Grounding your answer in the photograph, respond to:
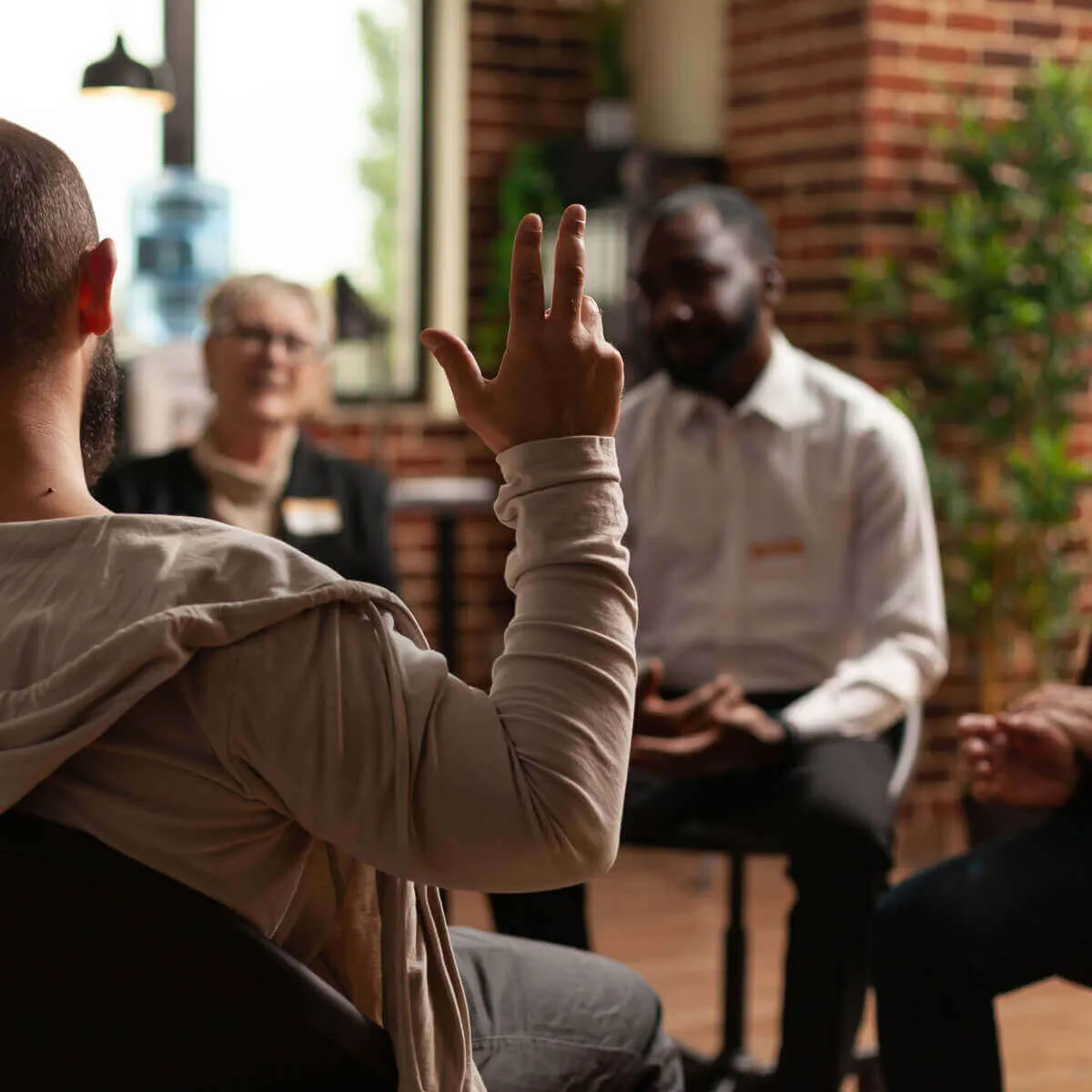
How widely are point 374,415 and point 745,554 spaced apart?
9.39 feet

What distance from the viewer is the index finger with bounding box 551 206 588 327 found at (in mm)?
1054

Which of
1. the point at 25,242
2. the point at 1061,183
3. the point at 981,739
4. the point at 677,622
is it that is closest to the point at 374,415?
the point at 1061,183

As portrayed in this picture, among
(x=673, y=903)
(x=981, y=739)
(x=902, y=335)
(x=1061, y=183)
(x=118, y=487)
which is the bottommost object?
(x=673, y=903)

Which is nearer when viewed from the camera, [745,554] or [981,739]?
[981,739]

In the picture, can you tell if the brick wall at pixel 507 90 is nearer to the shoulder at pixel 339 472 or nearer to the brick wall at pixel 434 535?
the brick wall at pixel 434 535

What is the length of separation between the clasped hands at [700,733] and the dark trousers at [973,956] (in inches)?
17.6

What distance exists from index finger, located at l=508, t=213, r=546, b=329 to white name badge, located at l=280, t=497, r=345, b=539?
88.5 inches

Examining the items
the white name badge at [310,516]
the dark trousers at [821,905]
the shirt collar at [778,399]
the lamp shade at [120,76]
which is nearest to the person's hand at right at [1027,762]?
the dark trousers at [821,905]

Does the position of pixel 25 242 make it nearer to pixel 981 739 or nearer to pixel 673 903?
pixel 981 739

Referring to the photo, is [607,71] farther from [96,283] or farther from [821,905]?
[96,283]

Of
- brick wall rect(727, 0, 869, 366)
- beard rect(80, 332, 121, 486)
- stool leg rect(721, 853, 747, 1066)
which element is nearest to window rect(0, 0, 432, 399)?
brick wall rect(727, 0, 869, 366)

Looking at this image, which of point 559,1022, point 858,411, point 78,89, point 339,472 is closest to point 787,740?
point 858,411

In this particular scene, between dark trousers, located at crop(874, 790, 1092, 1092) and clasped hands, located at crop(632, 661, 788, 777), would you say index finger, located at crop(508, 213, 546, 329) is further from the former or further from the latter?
clasped hands, located at crop(632, 661, 788, 777)

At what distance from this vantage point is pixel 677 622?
9.29 feet
